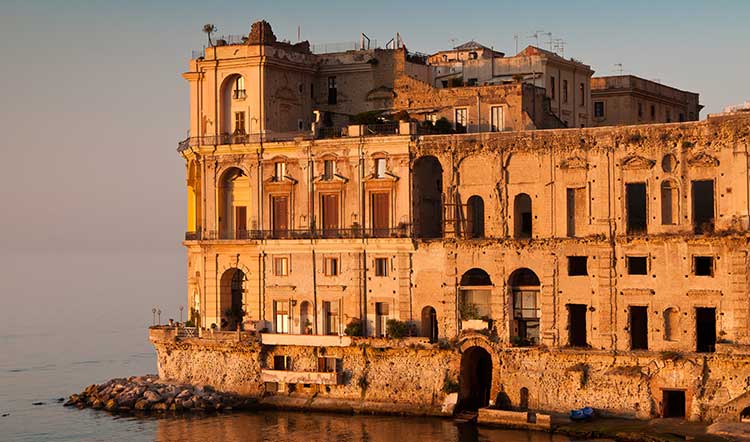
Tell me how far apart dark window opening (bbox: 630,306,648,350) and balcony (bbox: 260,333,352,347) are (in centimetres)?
1321

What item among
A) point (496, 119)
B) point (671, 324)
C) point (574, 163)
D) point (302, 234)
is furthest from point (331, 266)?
point (671, 324)

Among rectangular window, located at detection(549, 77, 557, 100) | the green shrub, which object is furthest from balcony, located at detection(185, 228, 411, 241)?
rectangular window, located at detection(549, 77, 557, 100)

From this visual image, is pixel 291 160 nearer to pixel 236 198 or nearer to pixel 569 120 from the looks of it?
pixel 236 198

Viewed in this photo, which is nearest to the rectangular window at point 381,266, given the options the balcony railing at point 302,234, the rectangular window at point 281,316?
the balcony railing at point 302,234

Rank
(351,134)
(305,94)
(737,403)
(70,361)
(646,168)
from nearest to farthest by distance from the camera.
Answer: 1. (737,403)
2. (646,168)
3. (351,134)
4. (305,94)
5. (70,361)

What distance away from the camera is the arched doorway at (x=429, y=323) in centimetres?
7256

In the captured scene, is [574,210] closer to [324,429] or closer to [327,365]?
[327,365]

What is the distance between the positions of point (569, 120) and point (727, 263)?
2005 cm

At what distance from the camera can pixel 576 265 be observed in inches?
2721

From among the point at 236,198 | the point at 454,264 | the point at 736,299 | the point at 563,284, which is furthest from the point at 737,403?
the point at 236,198

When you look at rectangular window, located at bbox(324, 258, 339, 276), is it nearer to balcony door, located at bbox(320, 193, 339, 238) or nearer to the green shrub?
balcony door, located at bbox(320, 193, 339, 238)

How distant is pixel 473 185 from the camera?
7181 centimetres

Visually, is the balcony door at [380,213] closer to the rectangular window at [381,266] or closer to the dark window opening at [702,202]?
the rectangular window at [381,266]

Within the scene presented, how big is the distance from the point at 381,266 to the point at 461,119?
9543 millimetres
